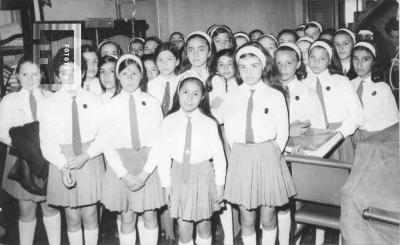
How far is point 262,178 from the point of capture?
7.67ft

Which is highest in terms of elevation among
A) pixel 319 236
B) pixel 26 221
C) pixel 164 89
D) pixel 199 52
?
pixel 199 52

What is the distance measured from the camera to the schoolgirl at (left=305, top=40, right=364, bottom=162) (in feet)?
9.09

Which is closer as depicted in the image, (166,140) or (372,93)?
(166,140)

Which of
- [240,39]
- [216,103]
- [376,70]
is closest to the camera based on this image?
[216,103]

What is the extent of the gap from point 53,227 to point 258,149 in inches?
59.4

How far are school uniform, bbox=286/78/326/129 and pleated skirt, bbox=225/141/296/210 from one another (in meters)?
0.47

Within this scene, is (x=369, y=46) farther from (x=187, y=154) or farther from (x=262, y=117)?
(x=187, y=154)

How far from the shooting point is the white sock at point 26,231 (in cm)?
264

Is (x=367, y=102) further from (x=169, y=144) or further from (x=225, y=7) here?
(x=225, y=7)

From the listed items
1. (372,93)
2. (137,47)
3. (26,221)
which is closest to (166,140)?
(26,221)

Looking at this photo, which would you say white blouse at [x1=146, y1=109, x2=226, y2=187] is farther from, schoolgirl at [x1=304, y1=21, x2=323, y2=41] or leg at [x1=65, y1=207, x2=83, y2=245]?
schoolgirl at [x1=304, y1=21, x2=323, y2=41]

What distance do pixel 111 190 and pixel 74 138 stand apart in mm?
427

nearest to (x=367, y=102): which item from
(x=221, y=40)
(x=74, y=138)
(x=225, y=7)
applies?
(x=221, y=40)

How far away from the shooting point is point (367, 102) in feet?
9.87
